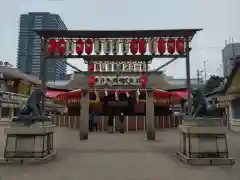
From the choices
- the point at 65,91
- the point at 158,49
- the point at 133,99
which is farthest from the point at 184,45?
the point at 65,91

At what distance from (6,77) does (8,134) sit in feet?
115

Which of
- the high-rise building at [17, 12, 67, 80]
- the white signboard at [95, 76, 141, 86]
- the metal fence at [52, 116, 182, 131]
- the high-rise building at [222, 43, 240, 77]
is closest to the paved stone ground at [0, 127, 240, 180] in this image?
the white signboard at [95, 76, 141, 86]

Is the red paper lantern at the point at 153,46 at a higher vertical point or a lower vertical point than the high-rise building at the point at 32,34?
lower

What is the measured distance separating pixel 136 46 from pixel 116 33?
1293mm

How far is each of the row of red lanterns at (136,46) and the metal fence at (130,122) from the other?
1072 centimetres

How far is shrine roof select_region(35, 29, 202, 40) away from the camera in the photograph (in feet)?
40.9

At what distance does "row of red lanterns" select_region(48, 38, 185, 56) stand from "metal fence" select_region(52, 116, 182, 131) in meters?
10.7

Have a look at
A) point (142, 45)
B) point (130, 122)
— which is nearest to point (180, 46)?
point (142, 45)

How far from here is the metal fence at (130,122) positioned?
22.9 metres

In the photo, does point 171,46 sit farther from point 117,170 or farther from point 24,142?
point 24,142

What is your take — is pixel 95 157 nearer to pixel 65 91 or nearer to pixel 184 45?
pixel 184 45

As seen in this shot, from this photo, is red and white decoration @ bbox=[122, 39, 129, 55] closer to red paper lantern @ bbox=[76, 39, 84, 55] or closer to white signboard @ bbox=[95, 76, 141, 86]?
red paper lantern @ bbox=[76, 39, 84, 55]

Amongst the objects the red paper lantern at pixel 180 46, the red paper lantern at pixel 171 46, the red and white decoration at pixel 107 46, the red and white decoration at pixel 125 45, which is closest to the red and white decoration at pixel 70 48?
the red and white decoration at pixel 107 46

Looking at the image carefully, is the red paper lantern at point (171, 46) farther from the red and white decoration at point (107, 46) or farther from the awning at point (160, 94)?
the awning at point (160, 94)
